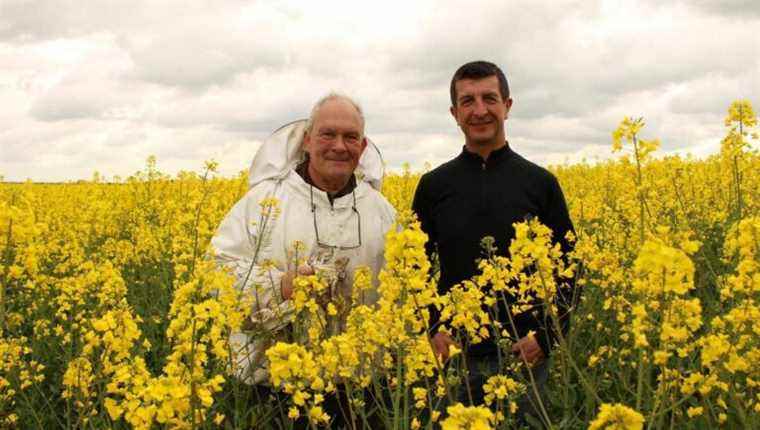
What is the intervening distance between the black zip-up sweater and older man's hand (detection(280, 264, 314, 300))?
70 cm

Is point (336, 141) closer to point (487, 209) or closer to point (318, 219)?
point (318, 219)

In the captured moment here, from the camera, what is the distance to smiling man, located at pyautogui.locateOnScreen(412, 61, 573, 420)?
3357 millimetres

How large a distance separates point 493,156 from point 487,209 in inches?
11.3

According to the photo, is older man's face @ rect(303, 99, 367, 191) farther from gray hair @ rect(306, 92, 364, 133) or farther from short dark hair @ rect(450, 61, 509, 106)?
short dark hair @ rect(450, 61, 509, 106)

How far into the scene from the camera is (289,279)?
321 centimetres

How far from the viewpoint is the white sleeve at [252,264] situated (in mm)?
3205

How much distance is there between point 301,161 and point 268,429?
4.70 feet

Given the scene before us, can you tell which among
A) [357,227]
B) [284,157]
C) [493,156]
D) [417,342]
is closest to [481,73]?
[493,156]

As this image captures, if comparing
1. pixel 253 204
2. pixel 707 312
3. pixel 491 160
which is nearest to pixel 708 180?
pixel 707 312

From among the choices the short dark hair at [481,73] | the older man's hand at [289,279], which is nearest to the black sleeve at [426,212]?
the short dark hair at [481,73]

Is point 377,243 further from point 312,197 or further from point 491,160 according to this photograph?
point 491,160

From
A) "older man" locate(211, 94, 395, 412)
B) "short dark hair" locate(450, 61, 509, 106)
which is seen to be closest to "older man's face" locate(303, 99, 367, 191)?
"older man" locate(211, 94, 395, 412)

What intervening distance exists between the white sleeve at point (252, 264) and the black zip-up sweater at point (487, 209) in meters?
0.79

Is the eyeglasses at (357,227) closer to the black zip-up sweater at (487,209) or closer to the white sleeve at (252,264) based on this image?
the white sleeve at (252,264)
